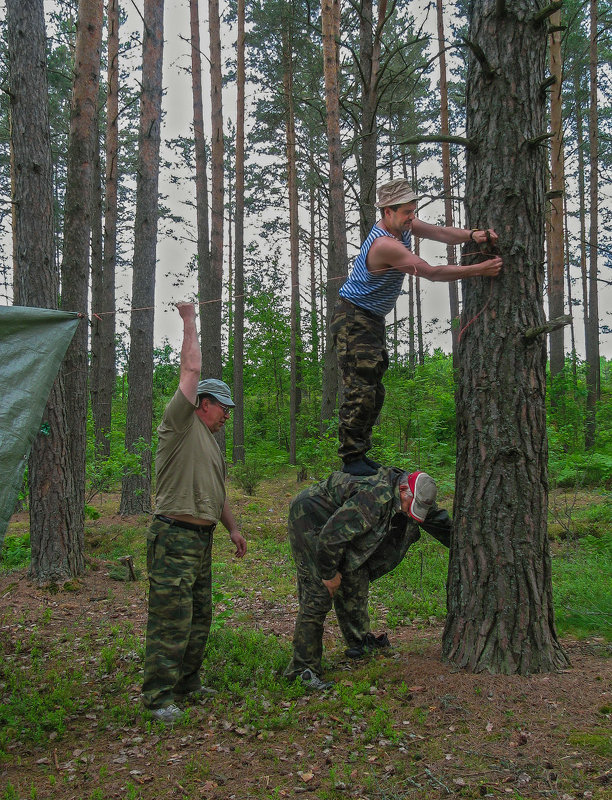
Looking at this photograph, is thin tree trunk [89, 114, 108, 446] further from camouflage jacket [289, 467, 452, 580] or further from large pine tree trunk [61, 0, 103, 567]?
camouflage jacket [289, 467, 452, 580]

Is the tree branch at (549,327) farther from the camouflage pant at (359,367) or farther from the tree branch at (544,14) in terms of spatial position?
the tree branch at (544,14)

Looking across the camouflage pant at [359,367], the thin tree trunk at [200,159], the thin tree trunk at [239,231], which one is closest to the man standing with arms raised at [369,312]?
the camouflage pant at [359,367]

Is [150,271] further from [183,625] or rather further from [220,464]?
[183,625]

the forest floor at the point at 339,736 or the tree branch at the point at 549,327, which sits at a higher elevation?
the tree branch at the point at 549,327

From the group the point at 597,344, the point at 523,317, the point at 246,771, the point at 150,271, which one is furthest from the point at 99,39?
the point at 597,344

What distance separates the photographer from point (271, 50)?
18656mm

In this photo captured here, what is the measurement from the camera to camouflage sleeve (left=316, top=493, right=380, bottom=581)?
4215 millimetres

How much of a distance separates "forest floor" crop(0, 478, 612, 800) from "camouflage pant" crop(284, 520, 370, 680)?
0.75ft

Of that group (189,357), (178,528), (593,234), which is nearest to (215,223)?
(593,234)

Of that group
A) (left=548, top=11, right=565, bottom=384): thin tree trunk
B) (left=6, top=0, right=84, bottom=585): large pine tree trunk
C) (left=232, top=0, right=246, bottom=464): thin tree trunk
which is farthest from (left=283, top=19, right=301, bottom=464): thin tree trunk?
(left=6, top=0, right=84, bottom=585): large pine tree trunk

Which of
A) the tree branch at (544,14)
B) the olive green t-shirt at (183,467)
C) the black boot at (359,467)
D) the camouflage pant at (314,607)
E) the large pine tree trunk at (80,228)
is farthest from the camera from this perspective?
the large pine tree trunk at (80,228)

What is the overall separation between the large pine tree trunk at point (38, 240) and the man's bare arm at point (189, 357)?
335 cm

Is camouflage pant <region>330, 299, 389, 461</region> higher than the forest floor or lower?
higher

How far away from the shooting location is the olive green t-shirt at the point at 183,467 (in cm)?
408
